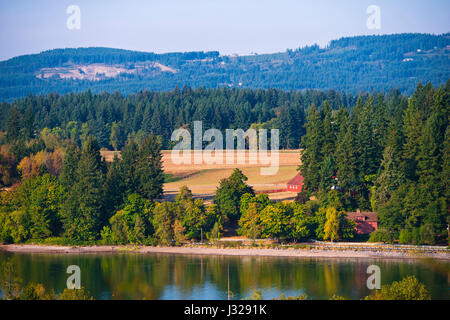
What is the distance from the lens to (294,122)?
357 feet

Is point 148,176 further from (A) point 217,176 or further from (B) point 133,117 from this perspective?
(B) point 133,117

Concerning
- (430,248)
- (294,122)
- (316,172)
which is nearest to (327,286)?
(430,248)

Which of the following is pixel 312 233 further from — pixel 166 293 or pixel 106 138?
pixel 106 138

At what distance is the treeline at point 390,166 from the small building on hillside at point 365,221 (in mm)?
901

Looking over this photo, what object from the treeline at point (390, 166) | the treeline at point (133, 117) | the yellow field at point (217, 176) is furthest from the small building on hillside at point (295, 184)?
the treeline at point (133, 117)

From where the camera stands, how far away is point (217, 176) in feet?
263

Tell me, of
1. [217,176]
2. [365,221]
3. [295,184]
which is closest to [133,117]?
[217,176]

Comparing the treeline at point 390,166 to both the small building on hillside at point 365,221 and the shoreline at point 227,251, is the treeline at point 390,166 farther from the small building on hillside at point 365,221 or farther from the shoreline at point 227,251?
the shoreline at point 227,251

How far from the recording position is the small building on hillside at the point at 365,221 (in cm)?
5538

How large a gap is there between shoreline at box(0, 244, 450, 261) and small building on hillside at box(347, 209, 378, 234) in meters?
4.22

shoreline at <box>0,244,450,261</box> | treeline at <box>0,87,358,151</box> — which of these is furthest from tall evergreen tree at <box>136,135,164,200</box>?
treeline at <box>0,87,358,151</box>

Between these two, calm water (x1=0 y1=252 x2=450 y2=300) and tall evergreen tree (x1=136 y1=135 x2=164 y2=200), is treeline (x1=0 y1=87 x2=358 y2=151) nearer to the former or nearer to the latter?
tall evergreen tree (x1=136 y1=135 x2=164 y2=200)

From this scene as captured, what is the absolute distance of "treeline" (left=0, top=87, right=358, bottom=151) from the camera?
108 meters
